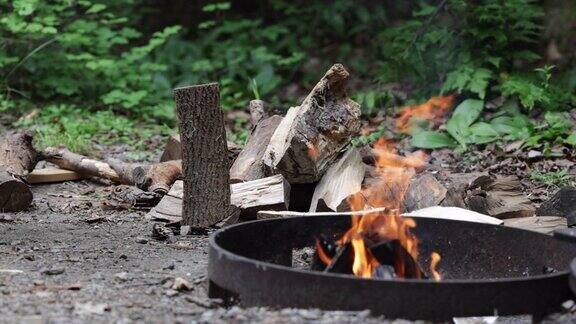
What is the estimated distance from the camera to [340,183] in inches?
203

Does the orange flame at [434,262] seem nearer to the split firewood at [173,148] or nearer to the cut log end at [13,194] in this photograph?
the split firewood at [173,148]

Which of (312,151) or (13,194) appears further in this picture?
(13,194)

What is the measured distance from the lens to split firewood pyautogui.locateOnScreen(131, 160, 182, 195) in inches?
239

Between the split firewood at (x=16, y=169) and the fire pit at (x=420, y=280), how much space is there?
88.7 inches

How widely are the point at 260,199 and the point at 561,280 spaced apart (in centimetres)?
222

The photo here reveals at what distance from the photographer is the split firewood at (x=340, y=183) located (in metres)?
5.05

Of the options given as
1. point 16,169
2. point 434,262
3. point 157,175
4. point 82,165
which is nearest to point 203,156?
point 157,175

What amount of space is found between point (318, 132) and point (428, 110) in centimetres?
349

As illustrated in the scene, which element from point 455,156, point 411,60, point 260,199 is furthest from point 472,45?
point 260,199

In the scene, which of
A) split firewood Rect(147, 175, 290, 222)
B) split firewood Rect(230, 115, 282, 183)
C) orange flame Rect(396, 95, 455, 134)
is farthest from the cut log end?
orange flame Rect(396, 95, 455, 134)

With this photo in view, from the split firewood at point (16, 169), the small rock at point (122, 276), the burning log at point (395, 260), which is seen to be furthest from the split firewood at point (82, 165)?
the burning log at point (395, 260)

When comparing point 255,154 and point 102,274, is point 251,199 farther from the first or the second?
point 102,274

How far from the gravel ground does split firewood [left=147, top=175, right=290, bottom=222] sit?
0.15 meters

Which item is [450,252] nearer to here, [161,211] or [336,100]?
[336,100]
